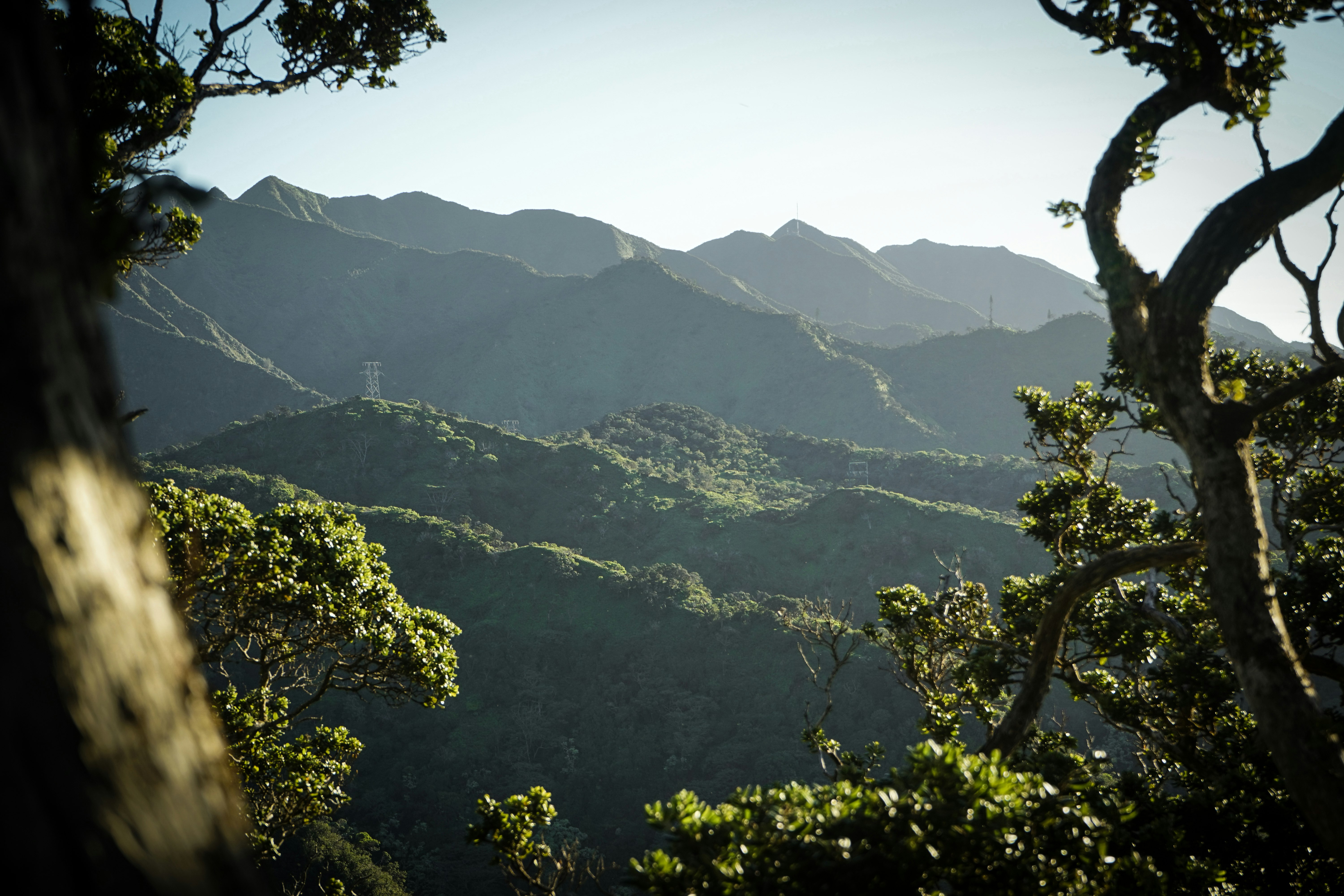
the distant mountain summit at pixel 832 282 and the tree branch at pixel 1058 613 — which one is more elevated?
the distant mountain summit at pixel 832 282

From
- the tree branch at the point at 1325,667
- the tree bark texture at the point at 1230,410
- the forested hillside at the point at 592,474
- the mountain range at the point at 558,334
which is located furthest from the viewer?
the mountain range at the point at 558,334

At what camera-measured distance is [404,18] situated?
8.91 meters

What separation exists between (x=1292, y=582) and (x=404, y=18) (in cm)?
1112

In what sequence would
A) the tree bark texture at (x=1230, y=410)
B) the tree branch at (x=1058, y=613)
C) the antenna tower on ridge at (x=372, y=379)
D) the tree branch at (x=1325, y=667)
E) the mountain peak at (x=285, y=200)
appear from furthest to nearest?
the mountain peak at (x=285, y=200) → the antenna tower on ridge at (x=372, y=379) → the tree branch at (x=1325, y=667) → the tree branch at (x=1058, y=613) → the tree bark texture at (x=1230, y=410)

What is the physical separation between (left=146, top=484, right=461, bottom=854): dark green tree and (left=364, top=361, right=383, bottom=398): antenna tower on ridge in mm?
72674

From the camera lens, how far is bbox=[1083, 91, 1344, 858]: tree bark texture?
350 cm

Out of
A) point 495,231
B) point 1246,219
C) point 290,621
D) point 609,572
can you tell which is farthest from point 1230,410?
point 495,231

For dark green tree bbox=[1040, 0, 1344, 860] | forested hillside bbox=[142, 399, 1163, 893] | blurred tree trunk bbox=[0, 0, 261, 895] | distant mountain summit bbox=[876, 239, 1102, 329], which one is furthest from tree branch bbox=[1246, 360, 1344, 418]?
distant mountain summit bbox=[876, 239, 1102, 329]

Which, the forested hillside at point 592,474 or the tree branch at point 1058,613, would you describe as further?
the forested hillside at point 592,474

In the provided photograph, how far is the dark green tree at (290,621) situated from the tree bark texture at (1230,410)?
7.00m

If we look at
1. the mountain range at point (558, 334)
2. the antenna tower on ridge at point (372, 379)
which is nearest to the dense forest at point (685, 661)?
the mountain range at point (558, 334)

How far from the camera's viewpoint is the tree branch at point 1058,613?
14.9 ft

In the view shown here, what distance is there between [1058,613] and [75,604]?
16.2 feet

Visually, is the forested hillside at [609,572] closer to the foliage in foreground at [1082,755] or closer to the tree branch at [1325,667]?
the foliage in foreground at [1082,755]
